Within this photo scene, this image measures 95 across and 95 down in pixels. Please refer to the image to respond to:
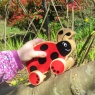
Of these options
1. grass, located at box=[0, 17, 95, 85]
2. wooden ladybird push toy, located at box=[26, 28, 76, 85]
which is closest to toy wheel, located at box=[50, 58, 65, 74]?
wooden ladybird push toy, located at box=[26, 28, 76, 85]

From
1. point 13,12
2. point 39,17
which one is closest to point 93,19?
point 39,17

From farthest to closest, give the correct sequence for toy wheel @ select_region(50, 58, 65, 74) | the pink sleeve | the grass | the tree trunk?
the grass → the pink sleeve → toy wheel @ select_region(50, 58, 65, 74) → the tree trunk

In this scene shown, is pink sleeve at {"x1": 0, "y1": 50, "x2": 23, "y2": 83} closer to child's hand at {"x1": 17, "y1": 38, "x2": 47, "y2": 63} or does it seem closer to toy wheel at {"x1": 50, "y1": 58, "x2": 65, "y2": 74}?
child's hand at {"x1": 17, "y1": 38, "x2": 47, "y2": 63}

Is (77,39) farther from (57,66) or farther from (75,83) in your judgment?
(75,83)

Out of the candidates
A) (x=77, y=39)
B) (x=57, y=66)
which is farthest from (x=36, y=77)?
(x=77, y=39)

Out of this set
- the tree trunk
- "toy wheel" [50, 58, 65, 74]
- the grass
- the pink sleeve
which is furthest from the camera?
the grass

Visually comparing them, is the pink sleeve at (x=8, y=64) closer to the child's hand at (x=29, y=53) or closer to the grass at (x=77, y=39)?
the child's hand at (x=29, y=53)

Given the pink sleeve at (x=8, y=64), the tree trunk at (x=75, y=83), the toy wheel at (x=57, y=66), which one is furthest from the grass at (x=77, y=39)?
the tree trunk at (x=75, y=83)
